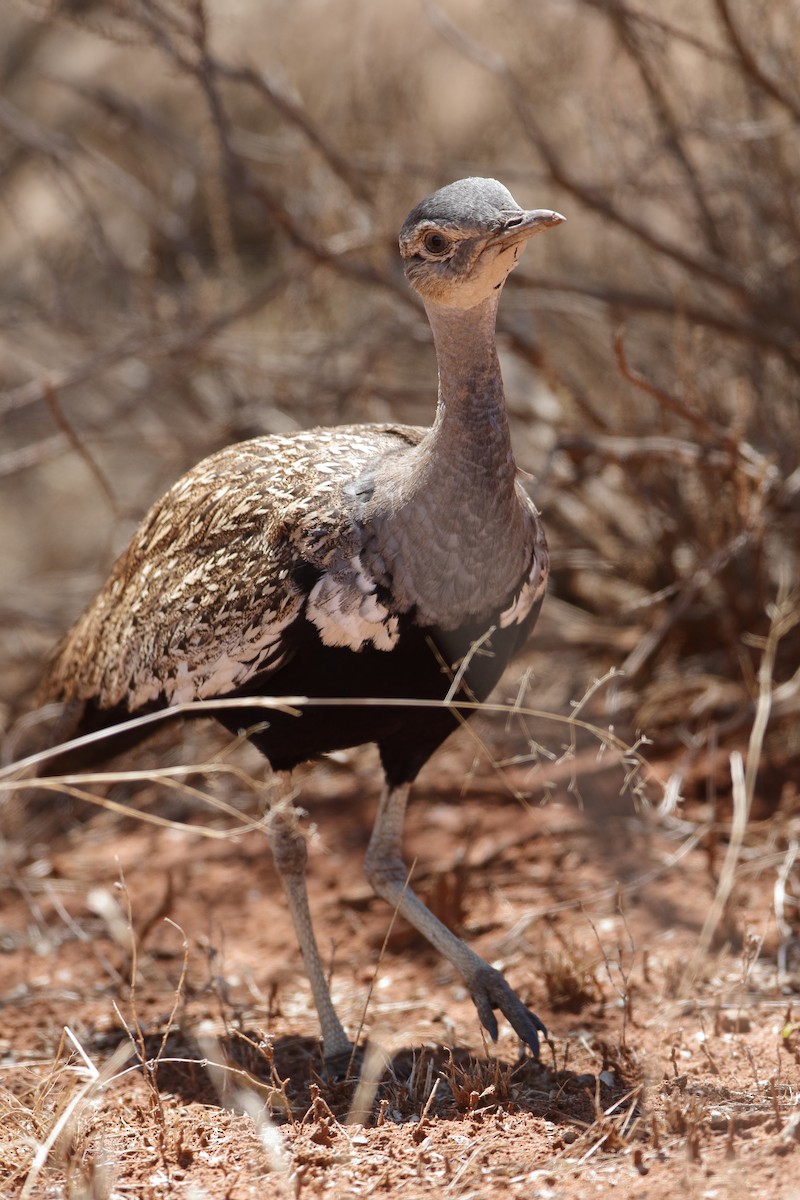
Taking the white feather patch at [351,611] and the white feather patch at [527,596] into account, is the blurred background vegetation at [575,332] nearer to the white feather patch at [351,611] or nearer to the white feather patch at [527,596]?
the white feather patch at [527,596]

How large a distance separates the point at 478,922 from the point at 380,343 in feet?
9.08

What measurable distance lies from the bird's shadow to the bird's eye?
204cm

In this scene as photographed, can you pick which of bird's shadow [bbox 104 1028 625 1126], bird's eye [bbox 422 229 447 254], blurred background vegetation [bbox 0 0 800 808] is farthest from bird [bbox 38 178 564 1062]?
blurred background vegetation [bbox 0 0 800 808]

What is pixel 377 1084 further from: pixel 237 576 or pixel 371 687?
pixel 237 576

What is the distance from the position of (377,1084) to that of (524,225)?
2199mm

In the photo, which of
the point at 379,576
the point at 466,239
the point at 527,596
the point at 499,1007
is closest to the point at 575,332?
the point at 527,596

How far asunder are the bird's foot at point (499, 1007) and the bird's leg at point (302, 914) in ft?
1.38

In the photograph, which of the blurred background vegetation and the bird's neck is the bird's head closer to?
the bird's neck

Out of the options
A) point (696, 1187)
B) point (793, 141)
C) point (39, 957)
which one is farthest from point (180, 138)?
point (696, 1187)

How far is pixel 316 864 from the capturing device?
5.21 metres

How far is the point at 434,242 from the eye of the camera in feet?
10.4

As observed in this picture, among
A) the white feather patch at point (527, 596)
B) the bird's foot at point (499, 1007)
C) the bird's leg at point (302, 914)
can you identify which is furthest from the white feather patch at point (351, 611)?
the bird's foot at point (499, 1007)

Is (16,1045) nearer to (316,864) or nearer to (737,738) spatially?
(316,864)

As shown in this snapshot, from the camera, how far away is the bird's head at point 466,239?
10.1ft
